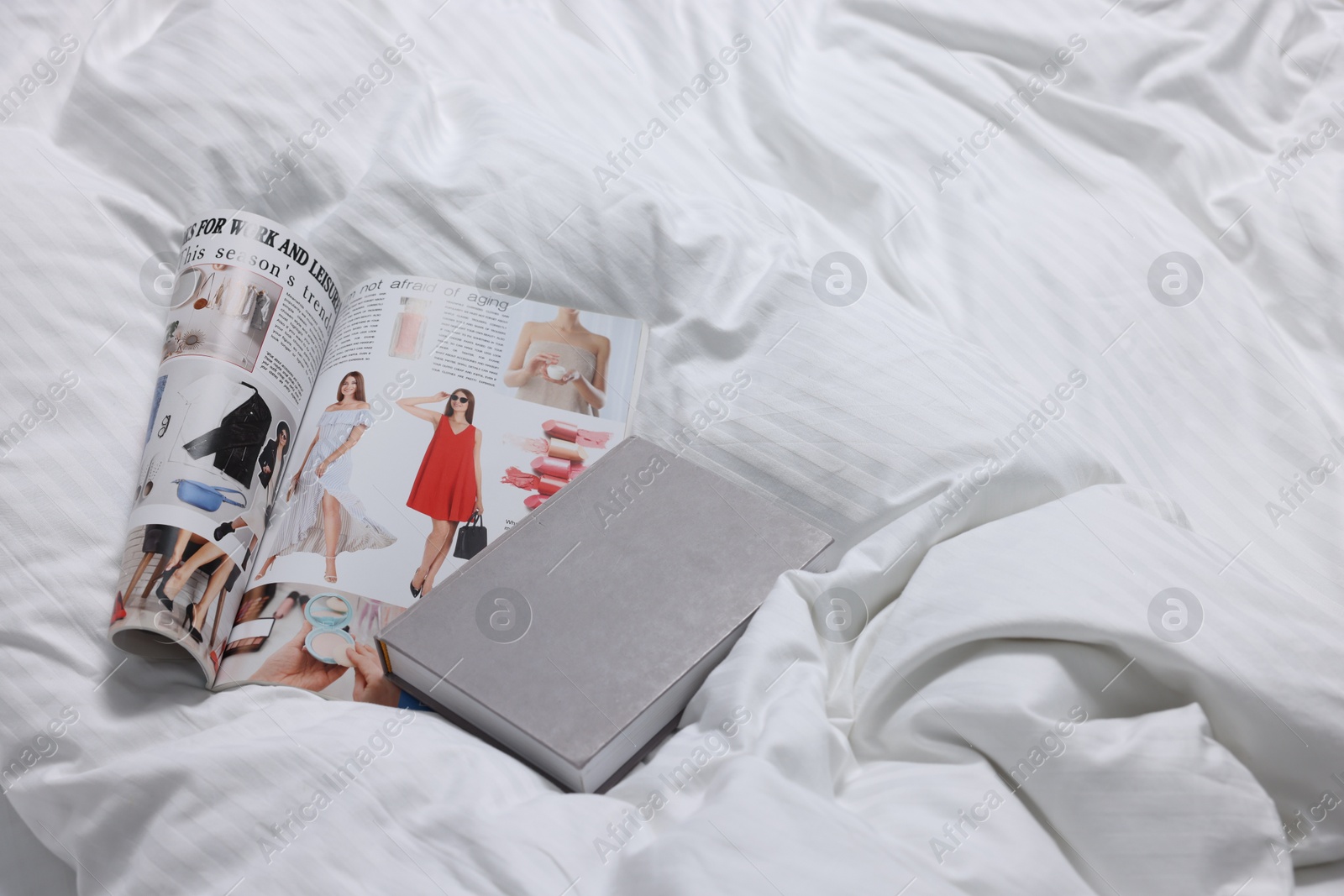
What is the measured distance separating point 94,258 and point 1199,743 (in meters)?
0.75

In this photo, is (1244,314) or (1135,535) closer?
(1135,535)

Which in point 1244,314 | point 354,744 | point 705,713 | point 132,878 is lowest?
point 132,878

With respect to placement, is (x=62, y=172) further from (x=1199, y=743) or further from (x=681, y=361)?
(x=1199, y=743)

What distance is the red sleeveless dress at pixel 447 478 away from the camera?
58 centimetres

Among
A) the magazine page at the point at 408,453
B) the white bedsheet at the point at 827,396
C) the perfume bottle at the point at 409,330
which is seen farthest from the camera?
the perfume bottle at the point at 409,330

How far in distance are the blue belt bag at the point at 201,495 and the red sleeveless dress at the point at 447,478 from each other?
0.11 meters

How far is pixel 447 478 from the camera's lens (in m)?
0.59

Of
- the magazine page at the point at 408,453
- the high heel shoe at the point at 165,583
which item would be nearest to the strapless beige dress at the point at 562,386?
the magazine page at the point at 408,453

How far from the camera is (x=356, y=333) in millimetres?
641

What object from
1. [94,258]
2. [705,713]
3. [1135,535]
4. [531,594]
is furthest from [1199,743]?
[94,258]

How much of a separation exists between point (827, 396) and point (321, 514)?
333 mm

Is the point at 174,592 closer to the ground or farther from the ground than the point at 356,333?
closer to the ground

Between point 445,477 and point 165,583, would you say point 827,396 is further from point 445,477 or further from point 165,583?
point 165,583

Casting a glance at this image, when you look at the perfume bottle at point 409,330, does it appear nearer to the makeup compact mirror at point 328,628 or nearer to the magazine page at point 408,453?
the magazine page at point 408,453
